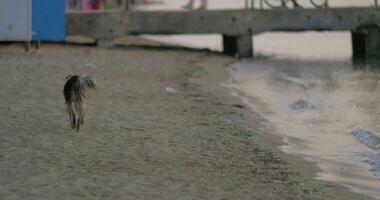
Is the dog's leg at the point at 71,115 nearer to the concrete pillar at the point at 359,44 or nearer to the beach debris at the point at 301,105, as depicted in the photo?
the beach debris at the point at 301,105

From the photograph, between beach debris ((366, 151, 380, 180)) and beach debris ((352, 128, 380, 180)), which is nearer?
beach debris ((366, 151, 380, 180))

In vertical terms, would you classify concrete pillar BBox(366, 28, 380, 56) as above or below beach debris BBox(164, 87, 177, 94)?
above

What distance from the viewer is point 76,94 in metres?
8.92

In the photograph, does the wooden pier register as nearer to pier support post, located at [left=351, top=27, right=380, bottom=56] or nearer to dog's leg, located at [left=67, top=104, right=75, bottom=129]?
pier support post, located at [left=351, top=27, right=380, bottom=56]

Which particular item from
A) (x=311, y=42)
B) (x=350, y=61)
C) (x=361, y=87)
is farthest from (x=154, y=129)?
(x=311, y=42)

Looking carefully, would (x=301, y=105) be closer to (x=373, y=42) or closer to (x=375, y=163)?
(x=375, y=163)

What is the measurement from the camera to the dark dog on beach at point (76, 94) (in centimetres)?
891

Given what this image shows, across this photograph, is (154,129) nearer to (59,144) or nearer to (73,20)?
(59,144)

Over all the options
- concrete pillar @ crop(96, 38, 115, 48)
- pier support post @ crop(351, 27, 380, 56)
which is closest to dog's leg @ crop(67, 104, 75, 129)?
concrete pillar @ crop(96, 38, 115, 48)

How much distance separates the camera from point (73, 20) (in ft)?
65.0

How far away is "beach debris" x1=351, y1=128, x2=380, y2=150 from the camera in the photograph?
1016cm

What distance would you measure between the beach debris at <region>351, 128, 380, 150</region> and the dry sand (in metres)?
1.23

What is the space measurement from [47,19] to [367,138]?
29.1ft

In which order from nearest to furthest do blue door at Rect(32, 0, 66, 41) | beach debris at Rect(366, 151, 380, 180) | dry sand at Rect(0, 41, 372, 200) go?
dry sand at Rect(0, 41, 372, 200) → beach debris at Rect(366, 151, 380, 180) → blue door at Rect(32, 0, 66, 41)
